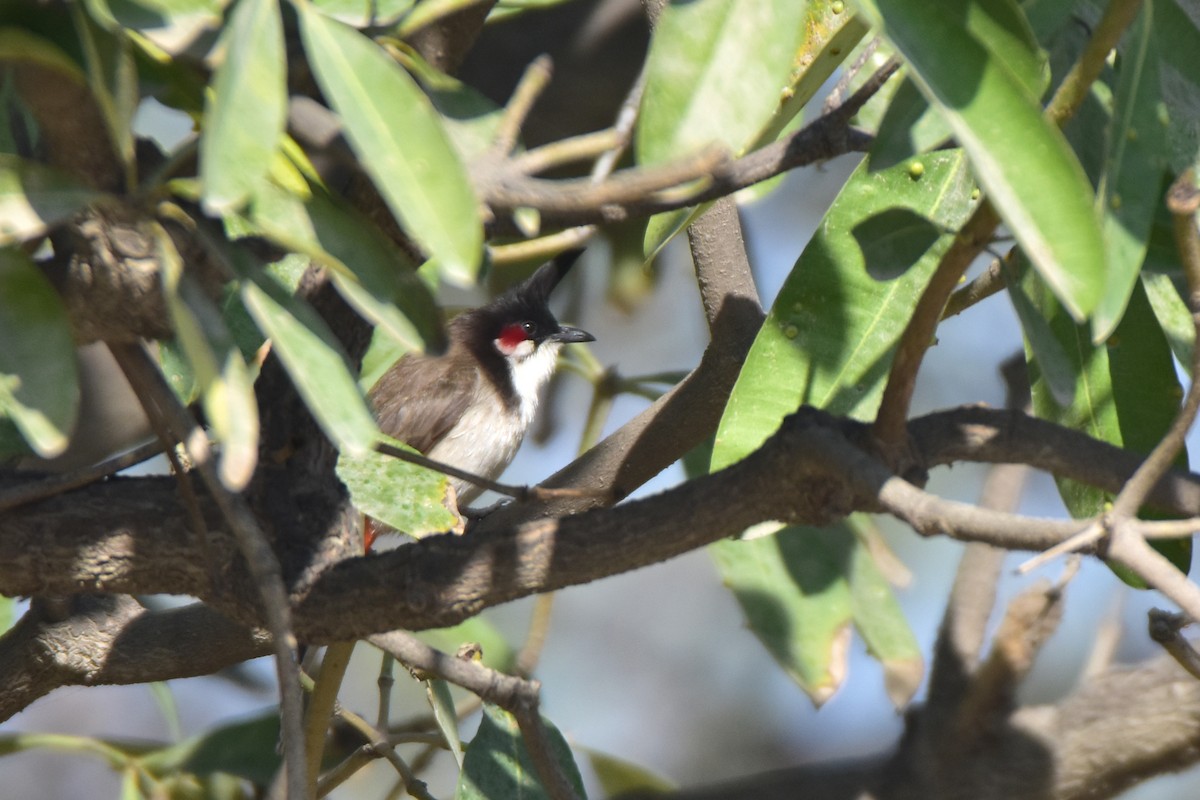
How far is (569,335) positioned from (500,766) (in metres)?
1.96

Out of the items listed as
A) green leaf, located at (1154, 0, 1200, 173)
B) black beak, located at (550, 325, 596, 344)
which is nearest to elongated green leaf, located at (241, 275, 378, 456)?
green leaf, located at (1154, 0, 1200, 173)

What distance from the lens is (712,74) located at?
33.9 inches

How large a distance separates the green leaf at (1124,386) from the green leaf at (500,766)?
74 cm

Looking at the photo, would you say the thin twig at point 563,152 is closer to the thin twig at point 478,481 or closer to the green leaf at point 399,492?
the thin twig at point 478,481

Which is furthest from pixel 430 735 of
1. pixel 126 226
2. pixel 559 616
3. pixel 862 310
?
pixel 559 616

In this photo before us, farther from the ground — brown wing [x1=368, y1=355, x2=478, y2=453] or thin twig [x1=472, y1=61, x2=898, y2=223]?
thin twig [x1=472, y1=61, x2=898, y2=223]

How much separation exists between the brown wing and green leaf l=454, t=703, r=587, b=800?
5.51ft

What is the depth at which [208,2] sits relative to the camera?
81cm

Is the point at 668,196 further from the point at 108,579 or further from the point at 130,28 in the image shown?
the point at 108,579

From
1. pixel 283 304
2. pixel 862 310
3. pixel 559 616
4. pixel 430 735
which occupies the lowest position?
pixel 559 616

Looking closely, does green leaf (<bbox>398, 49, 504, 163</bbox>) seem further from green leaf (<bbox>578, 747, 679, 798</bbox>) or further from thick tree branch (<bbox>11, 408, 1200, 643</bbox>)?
green leaf (<bbox>578, 747, 679, 798</bbox>)

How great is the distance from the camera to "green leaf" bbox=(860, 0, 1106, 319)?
787mm

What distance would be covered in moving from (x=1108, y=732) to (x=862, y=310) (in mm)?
1386

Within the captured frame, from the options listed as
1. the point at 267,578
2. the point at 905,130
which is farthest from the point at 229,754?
the point at 905,130
